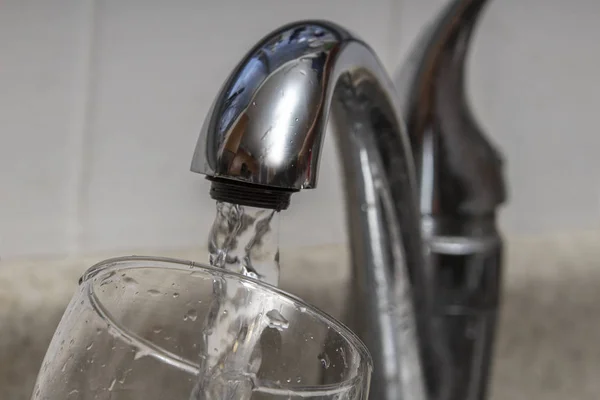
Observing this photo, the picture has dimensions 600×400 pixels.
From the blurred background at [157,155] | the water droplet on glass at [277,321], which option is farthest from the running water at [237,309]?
the blurred background at [157,155]

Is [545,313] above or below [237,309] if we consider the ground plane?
below

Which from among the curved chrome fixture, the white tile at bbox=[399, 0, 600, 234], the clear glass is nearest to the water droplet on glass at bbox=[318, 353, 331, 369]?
the clear glass

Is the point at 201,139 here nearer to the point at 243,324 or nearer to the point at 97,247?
the point at 243,324

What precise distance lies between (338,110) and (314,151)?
90 mm

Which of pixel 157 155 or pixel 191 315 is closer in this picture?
pixel 191 315

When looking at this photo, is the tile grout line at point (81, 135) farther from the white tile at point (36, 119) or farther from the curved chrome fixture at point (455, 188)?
the curved chrome fixture at point (455, 188)

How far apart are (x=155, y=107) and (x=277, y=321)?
0.23 metres

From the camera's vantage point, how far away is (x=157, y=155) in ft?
1.43

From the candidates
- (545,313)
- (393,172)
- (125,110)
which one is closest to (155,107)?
(125,110)

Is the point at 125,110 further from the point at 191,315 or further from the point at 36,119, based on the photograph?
the point at 191,315

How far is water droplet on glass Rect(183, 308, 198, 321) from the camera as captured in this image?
0.80ft

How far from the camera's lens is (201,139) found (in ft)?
0.69

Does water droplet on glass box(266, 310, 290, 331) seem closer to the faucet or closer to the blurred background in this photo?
the faucet

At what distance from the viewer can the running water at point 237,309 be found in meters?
0.22
